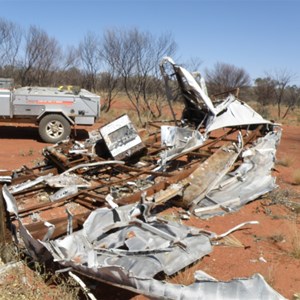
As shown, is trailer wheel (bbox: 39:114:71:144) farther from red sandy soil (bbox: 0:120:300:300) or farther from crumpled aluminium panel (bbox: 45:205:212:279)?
crumpled aluminium panel (bbox: 45:205:212:279)

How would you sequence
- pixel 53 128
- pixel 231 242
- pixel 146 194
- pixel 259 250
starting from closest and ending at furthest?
pixel 259 250 < pixel 231 242 < pixel 146 194 < pixel 53 128

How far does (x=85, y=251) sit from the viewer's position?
14.3 ft

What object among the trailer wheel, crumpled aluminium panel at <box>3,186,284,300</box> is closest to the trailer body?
the trailer wheel

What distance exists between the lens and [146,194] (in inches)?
231

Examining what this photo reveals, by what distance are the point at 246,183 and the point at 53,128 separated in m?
7.51

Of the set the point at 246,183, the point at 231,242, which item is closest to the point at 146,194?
the point at 231,242

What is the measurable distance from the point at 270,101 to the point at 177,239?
41.1 meters

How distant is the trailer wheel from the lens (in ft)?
42.9

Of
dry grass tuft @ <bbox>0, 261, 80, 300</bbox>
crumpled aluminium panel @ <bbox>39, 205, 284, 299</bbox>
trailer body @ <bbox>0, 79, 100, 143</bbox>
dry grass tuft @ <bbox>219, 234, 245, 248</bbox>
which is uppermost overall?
trailer body @ <bbox>0, 79, 100, 143</bbox>

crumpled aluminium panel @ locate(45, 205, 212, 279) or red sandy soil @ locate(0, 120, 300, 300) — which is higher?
crumpled aluminium panel @ locate(45, 205, 212, 279)

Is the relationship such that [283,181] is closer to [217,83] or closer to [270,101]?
[217,83]

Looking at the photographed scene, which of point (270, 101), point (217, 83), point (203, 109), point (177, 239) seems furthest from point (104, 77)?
Result: point (177, 239)

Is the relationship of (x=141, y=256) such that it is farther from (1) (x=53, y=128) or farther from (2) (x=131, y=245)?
(1) (x=53, y=128)

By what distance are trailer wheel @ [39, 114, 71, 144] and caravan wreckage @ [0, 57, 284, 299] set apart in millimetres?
→ 4141
